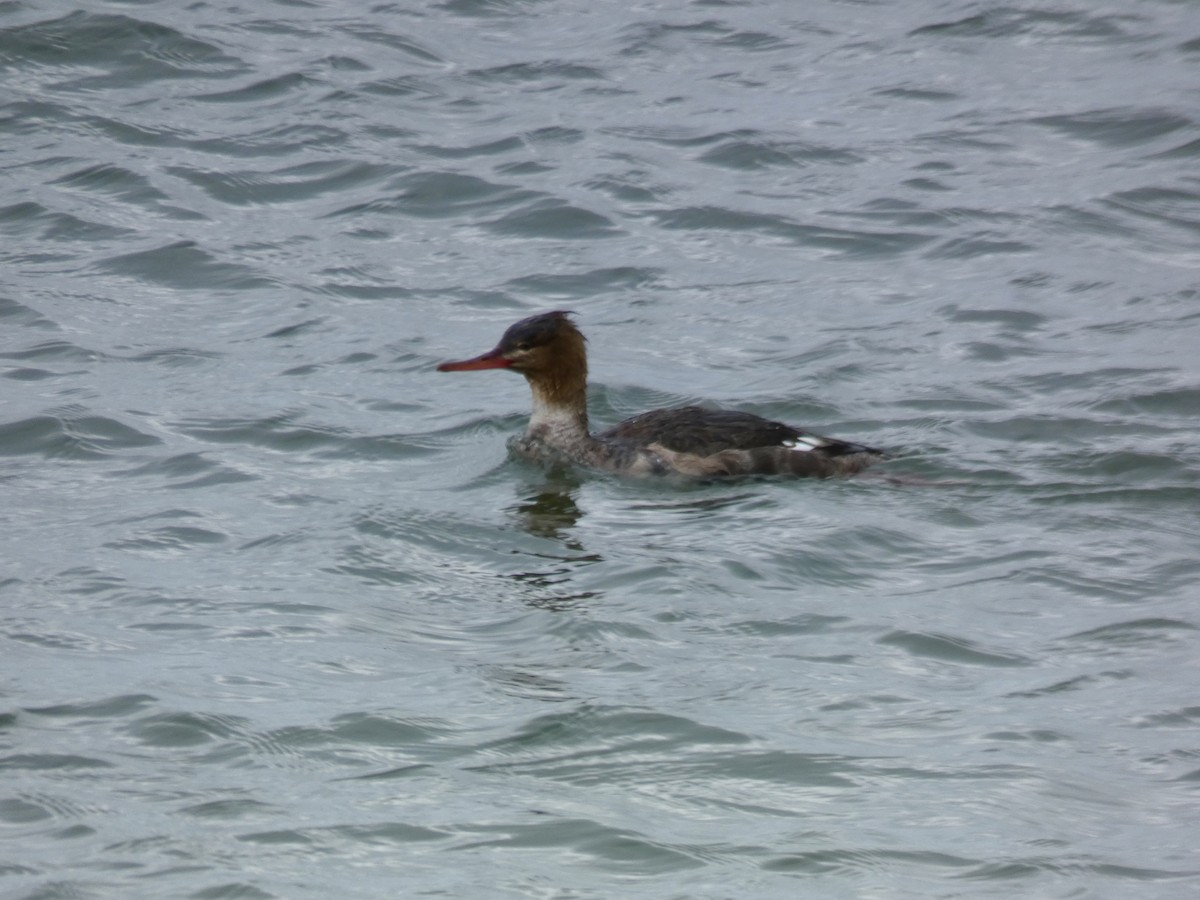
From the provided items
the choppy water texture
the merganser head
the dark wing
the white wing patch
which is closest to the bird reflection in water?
the choppy water texture

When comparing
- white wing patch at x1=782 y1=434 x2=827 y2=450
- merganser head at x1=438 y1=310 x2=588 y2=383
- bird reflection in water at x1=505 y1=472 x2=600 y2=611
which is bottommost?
bird reflection in water at x1=505 y1=472 x2=600 y2=611

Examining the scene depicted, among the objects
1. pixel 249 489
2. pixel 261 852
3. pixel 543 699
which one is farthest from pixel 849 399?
pixel 261 852

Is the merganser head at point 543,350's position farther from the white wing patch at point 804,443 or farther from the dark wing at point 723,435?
the white wing patch at point 804,443

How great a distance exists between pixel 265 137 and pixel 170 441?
5.93 m

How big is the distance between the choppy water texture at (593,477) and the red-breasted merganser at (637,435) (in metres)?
0.16

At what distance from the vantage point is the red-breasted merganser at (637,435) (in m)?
9.06

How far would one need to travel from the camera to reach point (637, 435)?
30.8ft

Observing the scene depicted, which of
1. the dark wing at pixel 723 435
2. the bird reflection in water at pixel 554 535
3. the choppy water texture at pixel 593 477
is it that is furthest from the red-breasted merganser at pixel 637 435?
the bird reflection in water at pixel 554 535

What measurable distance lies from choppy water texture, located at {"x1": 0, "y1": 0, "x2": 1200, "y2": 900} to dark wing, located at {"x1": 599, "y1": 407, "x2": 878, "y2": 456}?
0.21 m

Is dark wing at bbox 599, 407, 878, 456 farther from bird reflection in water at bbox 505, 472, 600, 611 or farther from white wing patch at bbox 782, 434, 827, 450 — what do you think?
bird reflection in water at bbox 505, 472, 600, 611

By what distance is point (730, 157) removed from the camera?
14516 mm

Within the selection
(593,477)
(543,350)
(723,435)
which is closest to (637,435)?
(593,477)

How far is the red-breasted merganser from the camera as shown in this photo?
9.06 meters

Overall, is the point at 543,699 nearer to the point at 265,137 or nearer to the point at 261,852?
the point at 261,852
